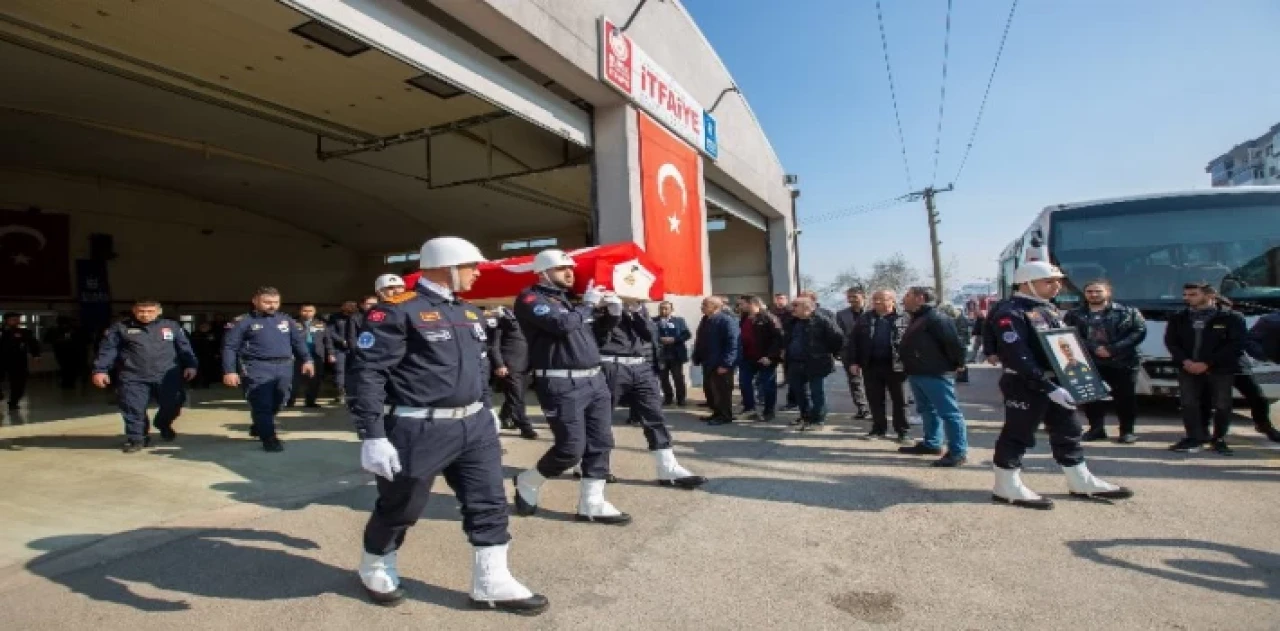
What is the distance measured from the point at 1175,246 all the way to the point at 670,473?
23.7 ft

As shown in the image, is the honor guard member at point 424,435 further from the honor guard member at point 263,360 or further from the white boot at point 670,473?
the honor guard member at point 263,360

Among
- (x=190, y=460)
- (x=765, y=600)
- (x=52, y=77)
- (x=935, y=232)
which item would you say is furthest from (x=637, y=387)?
(x=935, y=232)

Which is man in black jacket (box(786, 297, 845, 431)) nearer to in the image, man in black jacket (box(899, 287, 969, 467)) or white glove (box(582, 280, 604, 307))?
man in black jacket (box(899, 287, 969, 467))

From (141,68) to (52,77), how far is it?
2369 millimetres

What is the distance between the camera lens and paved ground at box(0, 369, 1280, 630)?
2.88 m

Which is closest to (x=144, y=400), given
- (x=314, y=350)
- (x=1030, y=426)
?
(x=314, y=350)

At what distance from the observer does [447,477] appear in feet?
10.3

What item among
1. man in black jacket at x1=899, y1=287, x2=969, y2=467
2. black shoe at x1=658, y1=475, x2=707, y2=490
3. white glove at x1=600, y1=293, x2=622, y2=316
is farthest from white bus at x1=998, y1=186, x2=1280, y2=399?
white glove at x1=600, y1=293, x2=622, y2=316

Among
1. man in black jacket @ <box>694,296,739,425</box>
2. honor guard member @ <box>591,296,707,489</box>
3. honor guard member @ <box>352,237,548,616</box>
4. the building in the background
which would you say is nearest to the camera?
honor guard member @ <box>352,237,548,616</box>

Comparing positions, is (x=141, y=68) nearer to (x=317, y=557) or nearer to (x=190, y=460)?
(x=190, y=460)

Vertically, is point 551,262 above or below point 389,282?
below

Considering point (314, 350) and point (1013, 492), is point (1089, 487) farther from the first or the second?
point (314, 350)

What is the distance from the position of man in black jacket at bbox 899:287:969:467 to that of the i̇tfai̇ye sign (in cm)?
607

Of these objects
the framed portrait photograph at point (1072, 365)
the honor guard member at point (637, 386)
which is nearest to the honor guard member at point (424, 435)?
the honor guard member at point (637, 386)
